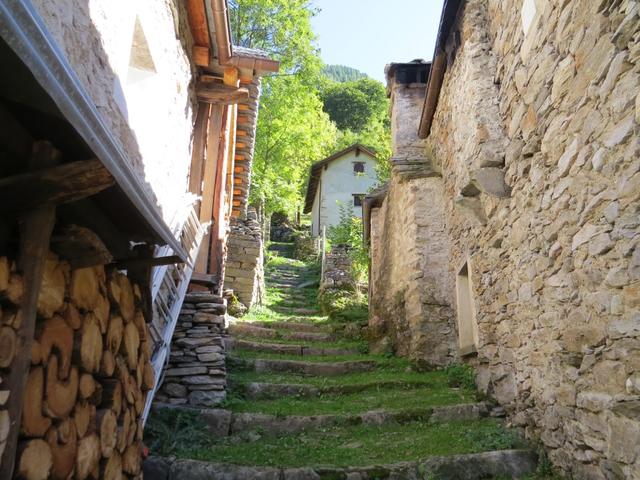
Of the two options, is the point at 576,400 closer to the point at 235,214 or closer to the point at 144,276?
the point at 144,276

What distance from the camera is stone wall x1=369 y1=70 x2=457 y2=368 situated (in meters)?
6.14

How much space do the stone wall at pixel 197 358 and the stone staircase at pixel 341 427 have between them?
0.91 ft

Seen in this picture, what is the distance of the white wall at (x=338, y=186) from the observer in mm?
24609

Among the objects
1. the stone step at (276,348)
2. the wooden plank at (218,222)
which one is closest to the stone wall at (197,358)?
the wooden plank at (218,222)

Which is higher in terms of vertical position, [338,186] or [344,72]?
[344,72]

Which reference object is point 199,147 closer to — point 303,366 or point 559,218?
point 303,366

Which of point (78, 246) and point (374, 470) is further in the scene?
point (374, 470)

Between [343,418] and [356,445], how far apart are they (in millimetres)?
513

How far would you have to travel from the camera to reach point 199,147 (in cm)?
577

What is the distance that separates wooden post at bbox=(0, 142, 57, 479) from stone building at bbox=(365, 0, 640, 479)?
246cm

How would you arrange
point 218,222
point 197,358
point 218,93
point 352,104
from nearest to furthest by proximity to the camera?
point 197,358 → point 218,93 → point 218,222 → point 352,104

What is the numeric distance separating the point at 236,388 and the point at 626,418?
3572 mm

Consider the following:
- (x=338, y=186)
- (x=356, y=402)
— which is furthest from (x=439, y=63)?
(x=338, y=186)

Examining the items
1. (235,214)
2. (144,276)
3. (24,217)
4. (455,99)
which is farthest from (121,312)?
(235,214)
